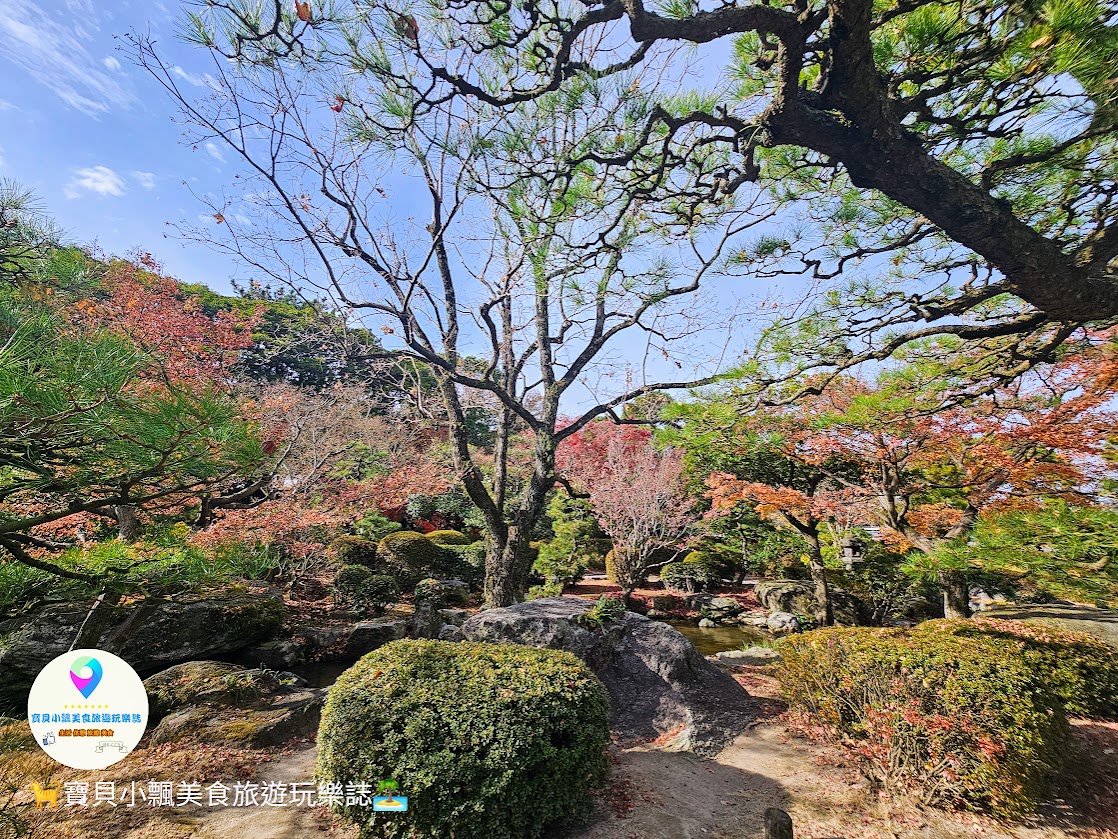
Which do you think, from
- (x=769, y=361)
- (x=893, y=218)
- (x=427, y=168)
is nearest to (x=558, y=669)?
(x=769, y=361)

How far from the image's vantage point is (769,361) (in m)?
3.70

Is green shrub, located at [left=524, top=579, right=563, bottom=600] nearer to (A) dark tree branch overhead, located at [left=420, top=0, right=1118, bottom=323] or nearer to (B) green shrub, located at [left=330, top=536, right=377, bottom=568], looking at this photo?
(B) green shrub, located at [left=330, top=536, right=377, bottom=568]

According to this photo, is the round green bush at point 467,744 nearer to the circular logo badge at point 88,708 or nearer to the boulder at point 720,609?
the circular logo badge at point 88,708

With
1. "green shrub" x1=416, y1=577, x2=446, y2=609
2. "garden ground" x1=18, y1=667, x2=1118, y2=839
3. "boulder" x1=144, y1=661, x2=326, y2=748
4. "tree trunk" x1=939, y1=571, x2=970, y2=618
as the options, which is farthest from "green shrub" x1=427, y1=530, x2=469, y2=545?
"tree trunk" x1=939, y1=571, x2=970, y2=618

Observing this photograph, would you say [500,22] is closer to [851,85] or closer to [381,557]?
[851,85]

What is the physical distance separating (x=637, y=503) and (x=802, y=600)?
3.88 m

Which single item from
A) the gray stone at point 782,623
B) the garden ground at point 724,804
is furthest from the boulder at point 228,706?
the gray stone at point 782,623

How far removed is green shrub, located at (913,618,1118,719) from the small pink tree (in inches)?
210

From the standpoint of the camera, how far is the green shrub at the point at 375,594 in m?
8.84

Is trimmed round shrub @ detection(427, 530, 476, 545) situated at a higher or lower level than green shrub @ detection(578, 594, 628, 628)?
higher

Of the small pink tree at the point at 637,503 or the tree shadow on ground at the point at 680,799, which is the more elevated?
the small pink tree at the point at 637,503

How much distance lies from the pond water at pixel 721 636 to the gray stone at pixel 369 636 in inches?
195

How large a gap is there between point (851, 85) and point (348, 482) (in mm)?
11345

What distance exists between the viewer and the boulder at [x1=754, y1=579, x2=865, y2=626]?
848 centimetres
